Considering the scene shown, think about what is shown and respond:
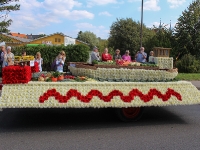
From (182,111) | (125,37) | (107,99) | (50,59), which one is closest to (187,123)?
(182,111)

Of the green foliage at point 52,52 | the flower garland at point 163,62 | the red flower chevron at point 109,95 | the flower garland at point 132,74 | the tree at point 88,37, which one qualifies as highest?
the tree at point 88,37

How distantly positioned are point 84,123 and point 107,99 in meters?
0.89

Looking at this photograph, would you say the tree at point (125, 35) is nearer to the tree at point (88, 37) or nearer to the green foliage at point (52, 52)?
the green foliage at point (52, 52)


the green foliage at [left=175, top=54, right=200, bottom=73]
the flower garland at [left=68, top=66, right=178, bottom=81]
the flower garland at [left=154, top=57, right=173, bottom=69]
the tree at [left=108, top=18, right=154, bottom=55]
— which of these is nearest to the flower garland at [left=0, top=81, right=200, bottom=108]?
the flower garland at [left=68, top=66, right=178, bottom=81]

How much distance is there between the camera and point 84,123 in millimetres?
6430

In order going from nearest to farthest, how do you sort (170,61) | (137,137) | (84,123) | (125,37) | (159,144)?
(159,144)
(137,137)
(84,123)
(170,61)
(125,37)

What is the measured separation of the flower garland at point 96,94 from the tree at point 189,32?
15839 millimetres

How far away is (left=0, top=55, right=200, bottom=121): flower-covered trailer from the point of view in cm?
569

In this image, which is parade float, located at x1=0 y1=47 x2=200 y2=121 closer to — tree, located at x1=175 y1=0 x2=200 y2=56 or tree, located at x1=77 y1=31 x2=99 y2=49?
tree, located at x1=175 y1=0 x2=200 y2=56

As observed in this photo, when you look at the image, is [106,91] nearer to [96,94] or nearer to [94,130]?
[96,94]

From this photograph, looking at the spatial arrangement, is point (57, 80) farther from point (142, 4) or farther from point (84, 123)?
point (142, 4)

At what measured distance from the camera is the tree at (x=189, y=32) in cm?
2133

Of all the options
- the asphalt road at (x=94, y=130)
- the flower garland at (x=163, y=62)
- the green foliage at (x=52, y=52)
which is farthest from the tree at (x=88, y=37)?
the asphalt road at (x=94, y=130)

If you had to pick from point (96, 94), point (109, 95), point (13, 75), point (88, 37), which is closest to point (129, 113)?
point (109, 95)
